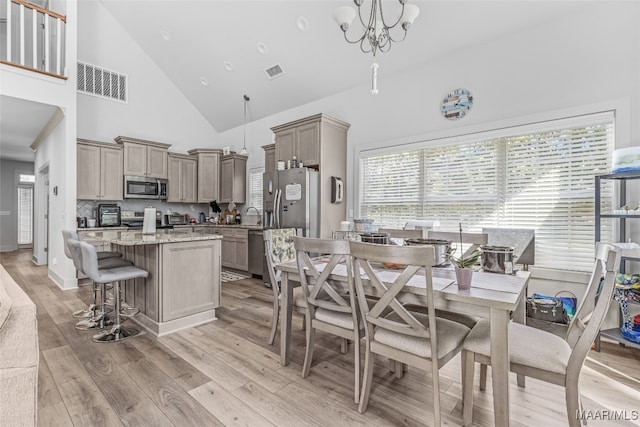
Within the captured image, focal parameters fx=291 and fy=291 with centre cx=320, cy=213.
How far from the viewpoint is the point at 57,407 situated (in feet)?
5.78

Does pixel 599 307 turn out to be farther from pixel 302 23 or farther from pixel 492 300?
pixel 302 23

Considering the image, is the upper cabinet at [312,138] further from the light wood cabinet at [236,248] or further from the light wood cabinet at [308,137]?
the light wood cabinet at [236,248]

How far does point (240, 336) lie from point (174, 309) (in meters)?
0.72

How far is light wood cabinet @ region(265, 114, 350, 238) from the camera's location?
444 cm

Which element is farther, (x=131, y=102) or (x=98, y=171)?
(x=131, y=102)

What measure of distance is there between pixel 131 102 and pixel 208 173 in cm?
203

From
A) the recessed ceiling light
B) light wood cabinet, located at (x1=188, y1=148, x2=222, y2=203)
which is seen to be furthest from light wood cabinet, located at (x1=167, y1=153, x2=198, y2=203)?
the recessed ceiling light

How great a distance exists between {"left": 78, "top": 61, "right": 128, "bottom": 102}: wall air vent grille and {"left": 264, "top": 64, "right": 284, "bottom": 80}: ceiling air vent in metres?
3.14

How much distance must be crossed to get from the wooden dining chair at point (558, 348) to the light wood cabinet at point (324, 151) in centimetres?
305

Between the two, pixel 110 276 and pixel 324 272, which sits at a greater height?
pixel 324 272

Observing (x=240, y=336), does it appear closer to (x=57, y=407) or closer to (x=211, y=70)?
(x=57, y=407)

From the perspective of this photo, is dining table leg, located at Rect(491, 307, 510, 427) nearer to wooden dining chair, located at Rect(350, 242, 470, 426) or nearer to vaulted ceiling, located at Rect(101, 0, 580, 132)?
wooden dining chair, located at Rect(350, 242, 470, 426)

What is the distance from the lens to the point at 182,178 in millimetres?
6281
